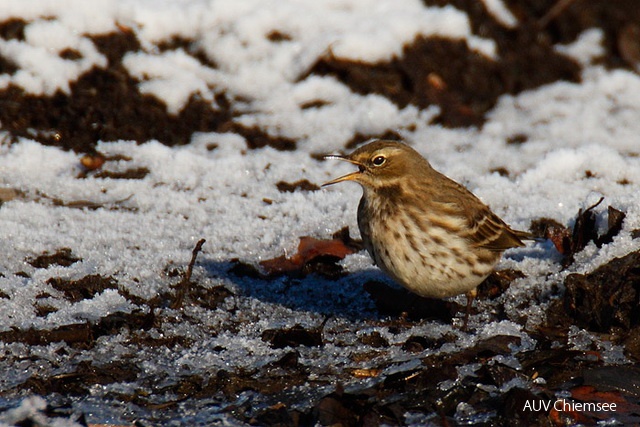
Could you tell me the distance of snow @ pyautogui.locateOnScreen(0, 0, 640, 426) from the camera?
18.6 ft

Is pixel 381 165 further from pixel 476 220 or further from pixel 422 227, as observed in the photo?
pixel 476 220

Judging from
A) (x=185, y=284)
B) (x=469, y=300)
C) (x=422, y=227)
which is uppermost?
(x=422, y=227)

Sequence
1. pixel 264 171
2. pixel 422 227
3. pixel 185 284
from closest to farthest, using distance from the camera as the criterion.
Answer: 1. pixel 422 227
2. pixel 185 284
3. pixel 264 171

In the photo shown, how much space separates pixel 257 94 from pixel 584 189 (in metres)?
3.07

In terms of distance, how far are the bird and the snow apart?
1.07 ft

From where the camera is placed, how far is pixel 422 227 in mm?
5695

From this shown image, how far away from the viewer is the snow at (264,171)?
223 inches

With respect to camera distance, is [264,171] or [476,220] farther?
[264,171]

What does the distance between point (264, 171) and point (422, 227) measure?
2211 millimetres

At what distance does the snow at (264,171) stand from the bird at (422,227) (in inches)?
12.9

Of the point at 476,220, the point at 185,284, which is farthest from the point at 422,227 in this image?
the point at 185,284

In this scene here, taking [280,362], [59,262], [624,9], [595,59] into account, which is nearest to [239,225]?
[59,262]

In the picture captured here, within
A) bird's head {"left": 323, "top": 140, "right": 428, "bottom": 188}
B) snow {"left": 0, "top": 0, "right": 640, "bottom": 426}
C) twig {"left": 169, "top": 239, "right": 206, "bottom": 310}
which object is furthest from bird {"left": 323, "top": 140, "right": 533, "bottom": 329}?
twig {"left": 169, "top": 239, "right": 206, "bottom": 310}

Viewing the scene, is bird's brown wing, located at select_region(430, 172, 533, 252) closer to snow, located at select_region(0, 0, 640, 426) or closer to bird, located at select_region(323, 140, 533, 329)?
bird, located at select_region(323, 140, 533, 329)
